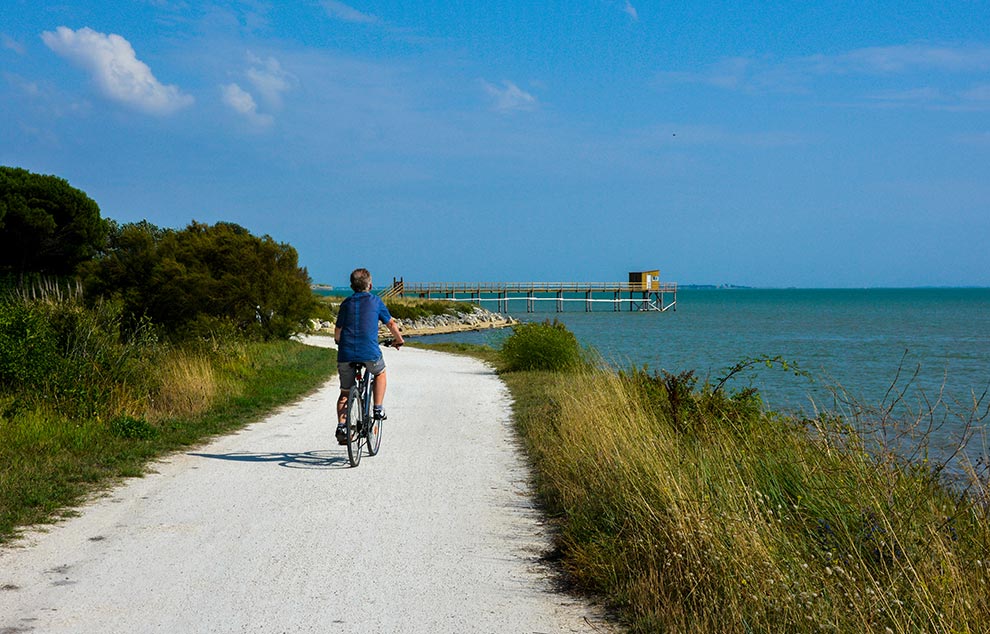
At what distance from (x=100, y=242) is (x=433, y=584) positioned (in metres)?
41.7

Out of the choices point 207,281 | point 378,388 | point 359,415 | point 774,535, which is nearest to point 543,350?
point 207,281

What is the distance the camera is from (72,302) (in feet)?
45.9

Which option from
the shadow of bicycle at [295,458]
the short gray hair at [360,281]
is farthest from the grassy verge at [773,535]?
the short gray hair at [360,281]

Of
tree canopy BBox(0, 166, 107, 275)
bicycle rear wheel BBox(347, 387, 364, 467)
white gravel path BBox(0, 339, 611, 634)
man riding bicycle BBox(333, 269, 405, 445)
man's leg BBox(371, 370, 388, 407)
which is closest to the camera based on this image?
white gravel path BBox(0, 339, 611, 634)

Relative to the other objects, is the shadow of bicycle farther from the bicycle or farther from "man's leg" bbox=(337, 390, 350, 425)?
"man's leg" bbox=(337, 390, 350, 425)

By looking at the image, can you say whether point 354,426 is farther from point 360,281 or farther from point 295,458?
point 360,281

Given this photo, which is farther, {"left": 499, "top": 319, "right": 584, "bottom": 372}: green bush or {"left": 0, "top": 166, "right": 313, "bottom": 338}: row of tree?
{"left": 0, "top": 166, "right": 313, "bottom": 338}: row of tree

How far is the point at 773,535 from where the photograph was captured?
196 inches

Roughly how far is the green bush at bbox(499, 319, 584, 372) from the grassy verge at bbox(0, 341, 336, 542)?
620 cm

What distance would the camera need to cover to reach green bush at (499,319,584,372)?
21.1 m

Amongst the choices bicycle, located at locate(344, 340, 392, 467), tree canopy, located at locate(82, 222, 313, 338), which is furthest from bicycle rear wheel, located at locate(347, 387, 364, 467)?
tree canopy, located at locate(82, 222, 313, 338)

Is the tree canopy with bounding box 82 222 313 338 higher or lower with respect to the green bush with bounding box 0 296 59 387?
higher

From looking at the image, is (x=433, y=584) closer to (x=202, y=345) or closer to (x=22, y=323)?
(x=22, y=323)

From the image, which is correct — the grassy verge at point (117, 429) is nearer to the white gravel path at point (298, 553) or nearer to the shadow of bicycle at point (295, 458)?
the white gravel path at point (298, 553)
